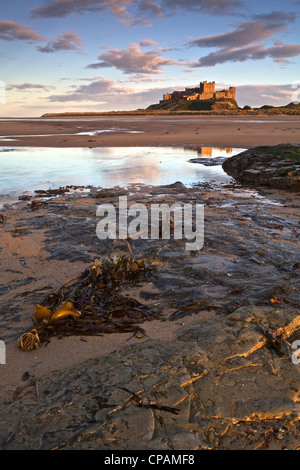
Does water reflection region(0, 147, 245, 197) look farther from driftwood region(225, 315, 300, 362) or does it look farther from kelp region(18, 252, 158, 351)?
driftwood region(225, 315, 300, 362)

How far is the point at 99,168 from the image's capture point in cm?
1177

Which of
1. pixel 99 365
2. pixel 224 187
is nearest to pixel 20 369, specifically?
pixel 99 365

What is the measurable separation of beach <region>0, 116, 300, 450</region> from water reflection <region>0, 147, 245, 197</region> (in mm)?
4477

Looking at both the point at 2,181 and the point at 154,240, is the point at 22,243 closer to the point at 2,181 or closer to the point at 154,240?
the point at 154,240

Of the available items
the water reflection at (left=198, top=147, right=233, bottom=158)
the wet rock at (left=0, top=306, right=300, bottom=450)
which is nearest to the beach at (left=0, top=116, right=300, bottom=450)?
the wet rock at (left=0, top=306, right=300, bottom=450)

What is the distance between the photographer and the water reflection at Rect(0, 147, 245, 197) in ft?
31.9

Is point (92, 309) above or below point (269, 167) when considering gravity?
below

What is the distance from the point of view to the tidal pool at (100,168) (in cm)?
967

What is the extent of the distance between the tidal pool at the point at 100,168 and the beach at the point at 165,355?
448 cm

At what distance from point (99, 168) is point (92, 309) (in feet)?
29.9

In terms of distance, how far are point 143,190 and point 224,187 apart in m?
2.18

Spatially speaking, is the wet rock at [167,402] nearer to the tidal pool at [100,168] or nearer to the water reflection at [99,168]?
the tidal pool at [100,168]

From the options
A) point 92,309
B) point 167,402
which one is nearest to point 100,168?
point 92,309

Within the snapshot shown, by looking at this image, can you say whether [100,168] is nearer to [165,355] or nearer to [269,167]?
[269,167]
